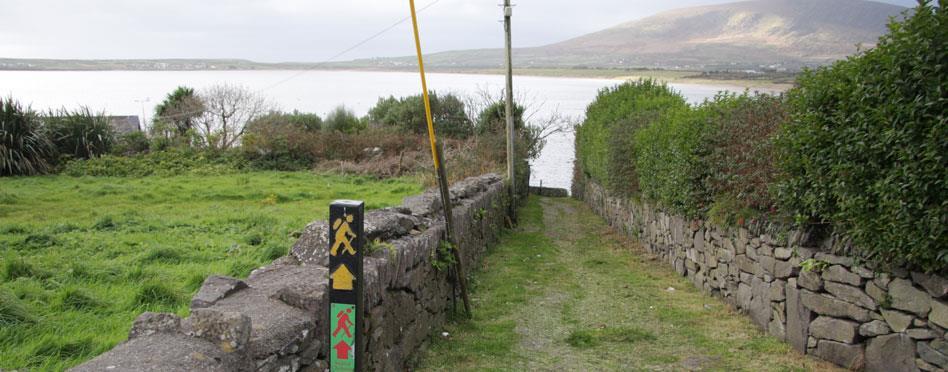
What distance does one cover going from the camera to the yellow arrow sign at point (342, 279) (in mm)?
3840

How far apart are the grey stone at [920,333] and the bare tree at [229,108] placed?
97.1 ft

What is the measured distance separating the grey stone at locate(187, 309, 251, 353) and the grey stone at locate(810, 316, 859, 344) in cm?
508

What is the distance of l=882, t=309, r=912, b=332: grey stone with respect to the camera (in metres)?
5.51

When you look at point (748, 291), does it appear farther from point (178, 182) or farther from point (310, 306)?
point (178, 182)

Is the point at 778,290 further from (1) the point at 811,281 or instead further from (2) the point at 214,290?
(2) the point at 214,290

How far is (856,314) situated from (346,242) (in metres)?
4.61

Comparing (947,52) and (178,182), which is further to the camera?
(178,182)

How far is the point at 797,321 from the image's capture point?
6.95m

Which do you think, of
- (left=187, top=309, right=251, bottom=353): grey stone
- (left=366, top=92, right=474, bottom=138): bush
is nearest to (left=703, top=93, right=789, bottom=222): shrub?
(left=187, top=309, right=251, bottom=353): grey stone

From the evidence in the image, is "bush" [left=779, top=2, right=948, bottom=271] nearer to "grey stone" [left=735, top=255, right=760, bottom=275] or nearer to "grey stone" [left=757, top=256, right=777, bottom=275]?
"grey stone" [left=757, top=256, right=777, bottom=275]

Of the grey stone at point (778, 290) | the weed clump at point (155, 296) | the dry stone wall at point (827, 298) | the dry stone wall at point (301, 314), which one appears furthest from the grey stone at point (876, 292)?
the weed clump at point (155, 296)

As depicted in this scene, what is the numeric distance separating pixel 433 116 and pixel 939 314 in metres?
31.8

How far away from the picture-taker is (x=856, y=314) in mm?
6098

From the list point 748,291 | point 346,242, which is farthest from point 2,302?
point 748,291
